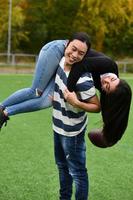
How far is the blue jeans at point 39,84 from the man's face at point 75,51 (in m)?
0.15

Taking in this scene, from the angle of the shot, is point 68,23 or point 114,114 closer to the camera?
point 114,114

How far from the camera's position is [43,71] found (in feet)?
12.4

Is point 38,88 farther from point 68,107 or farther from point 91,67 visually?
point 91,67

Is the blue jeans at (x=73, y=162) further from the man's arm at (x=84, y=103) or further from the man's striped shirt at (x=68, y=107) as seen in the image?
the man's arm at (x=84, y=103)

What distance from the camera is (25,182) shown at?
558 cm

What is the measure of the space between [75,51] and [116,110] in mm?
495

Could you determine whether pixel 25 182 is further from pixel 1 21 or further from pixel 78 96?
pixel 1 21

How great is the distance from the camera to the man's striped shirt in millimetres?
3666

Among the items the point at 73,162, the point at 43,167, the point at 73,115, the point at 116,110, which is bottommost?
the point at 43,167

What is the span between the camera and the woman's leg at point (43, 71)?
376cm

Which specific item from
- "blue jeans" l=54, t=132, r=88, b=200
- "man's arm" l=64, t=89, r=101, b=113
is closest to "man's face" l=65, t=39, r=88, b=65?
"man's arm" l=64, t=89, r=101, b=113

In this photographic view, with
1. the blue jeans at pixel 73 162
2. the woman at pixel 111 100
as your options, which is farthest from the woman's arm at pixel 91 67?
the blue jeans at pixel 73 162

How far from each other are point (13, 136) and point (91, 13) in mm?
25696

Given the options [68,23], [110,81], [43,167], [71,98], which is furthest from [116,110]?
[68,23]
